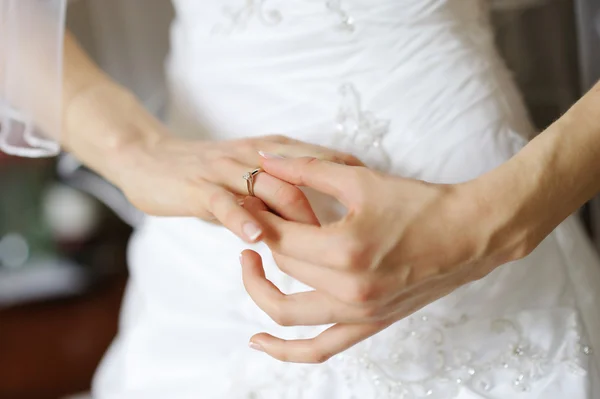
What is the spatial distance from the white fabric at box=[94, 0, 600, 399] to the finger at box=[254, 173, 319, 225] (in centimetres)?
9

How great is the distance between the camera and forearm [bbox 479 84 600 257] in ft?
1.56

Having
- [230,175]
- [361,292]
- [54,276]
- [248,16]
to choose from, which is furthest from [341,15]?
[54,276]

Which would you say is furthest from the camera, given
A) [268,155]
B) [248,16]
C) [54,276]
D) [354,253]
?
[54,276]

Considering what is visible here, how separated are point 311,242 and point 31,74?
40 centimetres

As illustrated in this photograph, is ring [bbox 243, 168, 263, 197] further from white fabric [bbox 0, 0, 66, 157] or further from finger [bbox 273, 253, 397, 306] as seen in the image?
white fabric [bbox 0, 0, 66, 157]

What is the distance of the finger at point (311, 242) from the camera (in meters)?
0.43

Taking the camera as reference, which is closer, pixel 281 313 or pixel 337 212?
pixel 281 313

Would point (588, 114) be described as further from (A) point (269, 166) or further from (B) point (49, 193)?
(B) point (49, 193)

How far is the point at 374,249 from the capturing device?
A: 43 centimetres

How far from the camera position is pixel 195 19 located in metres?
0.68

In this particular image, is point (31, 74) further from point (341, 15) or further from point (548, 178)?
point (548, 178)

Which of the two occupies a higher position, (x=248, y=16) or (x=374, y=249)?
(x=248, y=16)

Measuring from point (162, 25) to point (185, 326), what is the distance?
458mm

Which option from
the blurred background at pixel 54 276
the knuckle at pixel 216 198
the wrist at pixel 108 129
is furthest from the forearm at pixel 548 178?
the blurred background at pixel 54 276
